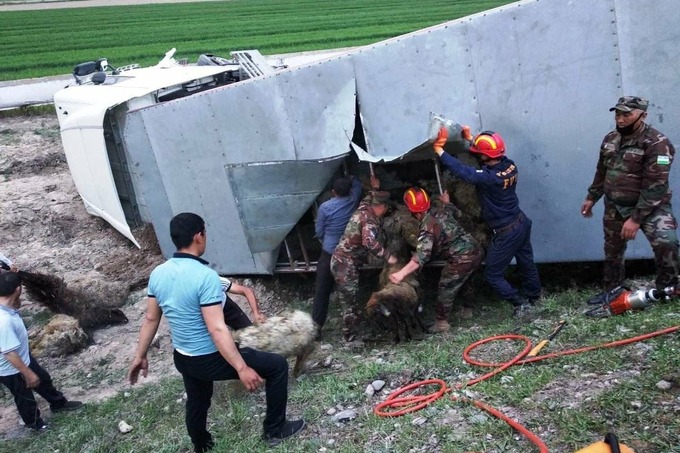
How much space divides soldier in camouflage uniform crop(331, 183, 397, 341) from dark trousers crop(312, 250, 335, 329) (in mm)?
241

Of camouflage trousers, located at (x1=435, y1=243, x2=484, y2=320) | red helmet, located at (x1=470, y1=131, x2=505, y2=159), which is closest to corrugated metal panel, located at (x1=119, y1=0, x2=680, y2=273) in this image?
red helmet, located at (x1=470, y1=131, x2=505, y2=159)

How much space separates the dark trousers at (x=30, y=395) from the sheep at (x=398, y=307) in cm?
300

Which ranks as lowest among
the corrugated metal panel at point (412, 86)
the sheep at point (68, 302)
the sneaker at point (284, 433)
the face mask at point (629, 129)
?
the sneaker at point (284, 433)

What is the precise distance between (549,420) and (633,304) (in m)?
1.90

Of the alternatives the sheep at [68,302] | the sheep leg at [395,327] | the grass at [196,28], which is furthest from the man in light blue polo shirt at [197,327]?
the grass at [196,28]

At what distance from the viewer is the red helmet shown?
5.95 metres

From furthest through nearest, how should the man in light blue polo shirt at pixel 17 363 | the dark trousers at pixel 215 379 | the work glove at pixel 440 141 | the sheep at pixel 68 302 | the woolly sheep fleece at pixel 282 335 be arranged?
the sheep at pixel 68 302 < the work glove at pixel 440 141 < the man in light blue polo shirt at pixel 17 363 < the woolly sheep fleece at pixel 282 335 < the dark trousers at pixel 215 379

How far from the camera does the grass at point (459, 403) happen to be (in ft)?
13.0

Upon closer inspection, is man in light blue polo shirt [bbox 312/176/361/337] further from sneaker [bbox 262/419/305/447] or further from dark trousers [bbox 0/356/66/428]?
dark trousers [bbox 0/356/66/428]

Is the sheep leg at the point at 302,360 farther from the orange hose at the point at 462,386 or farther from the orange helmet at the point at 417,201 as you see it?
the orange helmet at the point at 417,201

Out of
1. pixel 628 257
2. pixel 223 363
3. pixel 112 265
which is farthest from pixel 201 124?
pixel 628 257

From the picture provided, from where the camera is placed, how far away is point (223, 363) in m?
4.20

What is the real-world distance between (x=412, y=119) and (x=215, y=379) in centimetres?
349

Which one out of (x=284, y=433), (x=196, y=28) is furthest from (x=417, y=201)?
(x=196, y=28)
